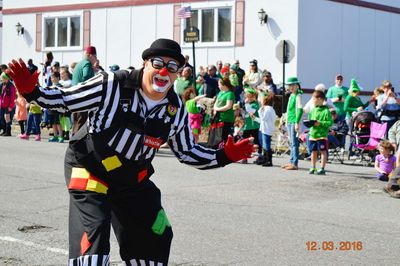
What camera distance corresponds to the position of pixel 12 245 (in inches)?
294

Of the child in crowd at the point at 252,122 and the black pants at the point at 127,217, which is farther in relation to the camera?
the child in crowd at the point at 252,122

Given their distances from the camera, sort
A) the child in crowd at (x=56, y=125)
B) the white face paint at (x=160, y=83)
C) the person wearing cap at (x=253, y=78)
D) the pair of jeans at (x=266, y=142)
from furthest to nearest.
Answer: the person wearing cap at (x=253, y=78), the child in crowd at (x=56, y=125), the pair of jeans at (x=266, y=142), the white face paint at (x=160, y=83)

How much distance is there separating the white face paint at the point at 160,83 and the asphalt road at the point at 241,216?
2229 mm

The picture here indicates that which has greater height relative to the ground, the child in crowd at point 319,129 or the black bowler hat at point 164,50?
the black bowler hat at point 164,50

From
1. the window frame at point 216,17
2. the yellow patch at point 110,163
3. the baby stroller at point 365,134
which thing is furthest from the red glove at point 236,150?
the window frame at point 216,17

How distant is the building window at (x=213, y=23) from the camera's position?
27.1 metres

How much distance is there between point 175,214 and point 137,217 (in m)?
4.26

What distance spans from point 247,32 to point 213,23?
1.76m

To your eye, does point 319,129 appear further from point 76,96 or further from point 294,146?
point 76,96

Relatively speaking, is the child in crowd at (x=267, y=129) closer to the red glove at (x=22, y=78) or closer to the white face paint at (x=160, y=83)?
the white face paint at (x=160, y=83)

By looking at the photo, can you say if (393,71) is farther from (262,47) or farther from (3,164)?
(3,164)

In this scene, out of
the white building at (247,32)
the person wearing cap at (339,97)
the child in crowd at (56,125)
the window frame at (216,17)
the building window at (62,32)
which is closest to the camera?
the person wearing cap at (339,97)

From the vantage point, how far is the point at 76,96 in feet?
16.6
